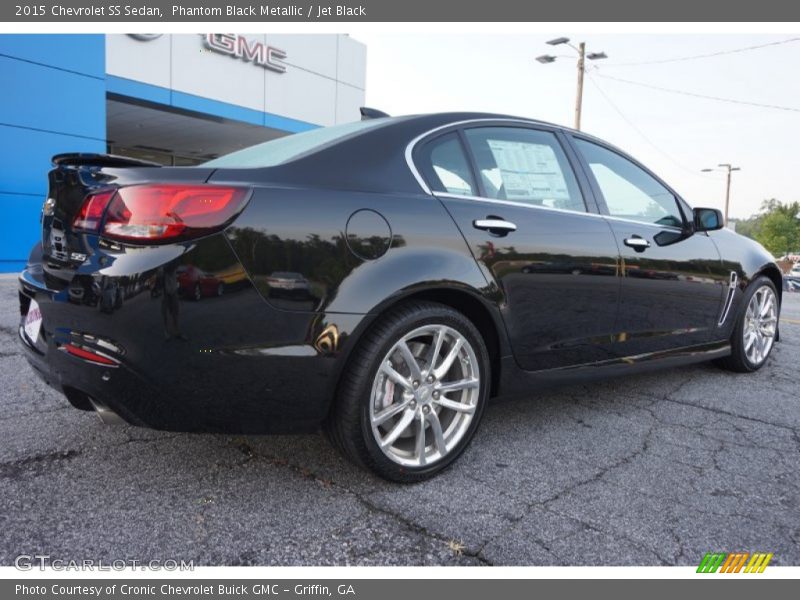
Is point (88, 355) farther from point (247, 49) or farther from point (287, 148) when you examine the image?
point (247, 49)

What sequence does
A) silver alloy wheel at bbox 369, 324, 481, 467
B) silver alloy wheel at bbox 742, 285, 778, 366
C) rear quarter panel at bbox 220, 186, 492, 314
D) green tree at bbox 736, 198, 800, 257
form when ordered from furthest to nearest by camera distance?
green tree at bbox 736, 198, 800, 257, silver alloy wheel at bbox 742, 285, 778, 366, silver alloy wheel at bbox 369, 324, 481, 467, rear quarter panel at bbox 220, 186, 492, 314

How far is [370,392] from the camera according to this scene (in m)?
2.21

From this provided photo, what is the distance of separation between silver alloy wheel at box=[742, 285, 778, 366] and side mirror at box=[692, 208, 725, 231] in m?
0.77

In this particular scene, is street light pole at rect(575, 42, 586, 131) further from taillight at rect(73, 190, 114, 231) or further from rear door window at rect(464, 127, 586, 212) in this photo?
taillight at rect(73, 190, 114, 231)

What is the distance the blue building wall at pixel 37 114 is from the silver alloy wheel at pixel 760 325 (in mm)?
12889

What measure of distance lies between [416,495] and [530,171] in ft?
5.21

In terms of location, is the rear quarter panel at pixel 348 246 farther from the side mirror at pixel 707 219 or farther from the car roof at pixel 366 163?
the side mirror at pixel 707 219

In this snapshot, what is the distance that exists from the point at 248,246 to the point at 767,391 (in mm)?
3534

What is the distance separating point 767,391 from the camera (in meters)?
3.96

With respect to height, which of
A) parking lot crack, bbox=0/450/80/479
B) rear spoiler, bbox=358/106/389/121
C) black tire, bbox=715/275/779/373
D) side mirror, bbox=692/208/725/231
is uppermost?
rear spoiler, bbox=358/106/389/121

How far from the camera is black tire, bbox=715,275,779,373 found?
13.6ft

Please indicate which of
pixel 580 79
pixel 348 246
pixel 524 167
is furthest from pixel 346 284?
pixel 580 79

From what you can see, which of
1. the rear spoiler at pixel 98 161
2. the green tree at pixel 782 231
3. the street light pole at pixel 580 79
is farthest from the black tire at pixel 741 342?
the green tree at pixel 782 231

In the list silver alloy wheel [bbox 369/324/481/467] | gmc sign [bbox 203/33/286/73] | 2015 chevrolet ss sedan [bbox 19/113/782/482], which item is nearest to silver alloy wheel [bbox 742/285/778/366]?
2015 chevrolet ss sedan [bbox 19/113/782/482]
